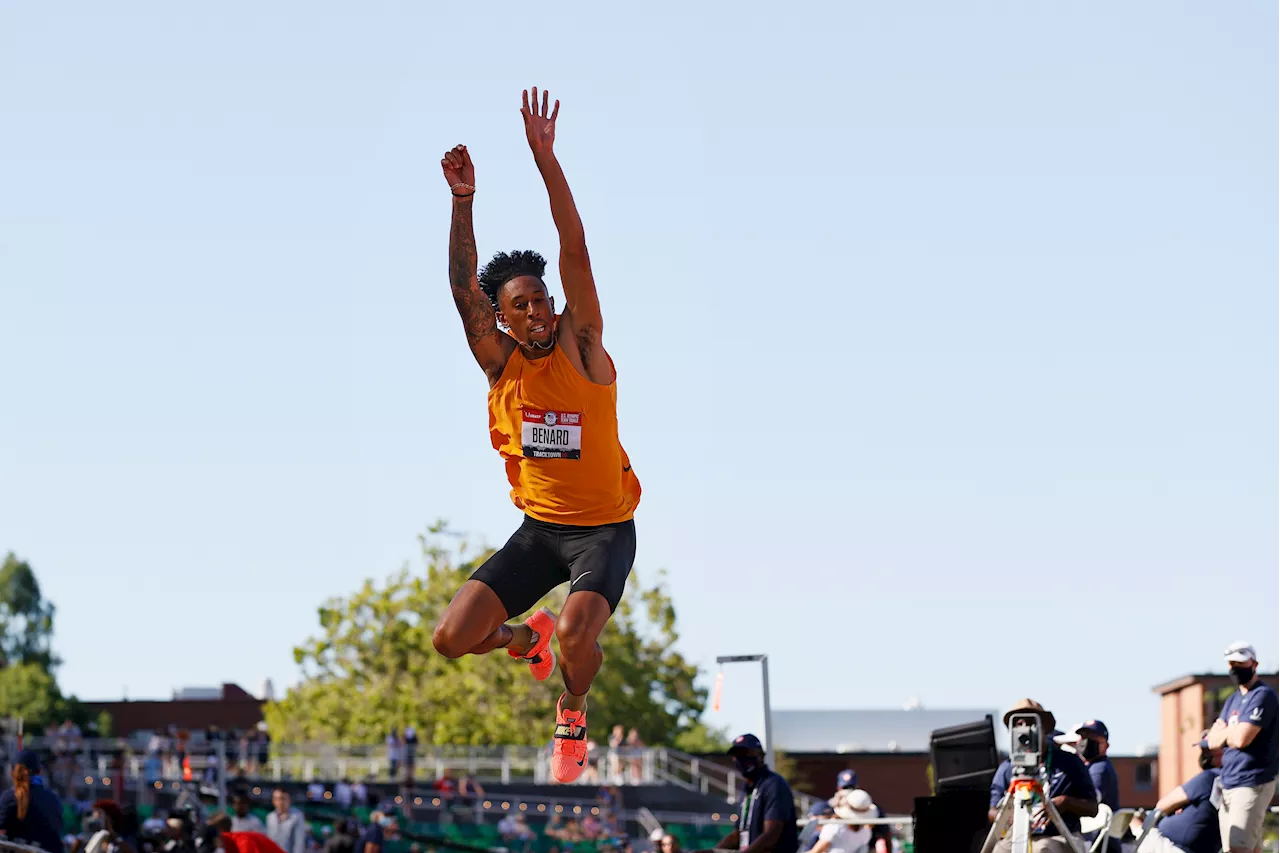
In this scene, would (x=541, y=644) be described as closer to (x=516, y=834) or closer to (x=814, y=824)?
(x=814, y=824)

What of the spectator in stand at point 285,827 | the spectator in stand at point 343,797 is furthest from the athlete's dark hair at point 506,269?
the spectator in stand at point 343,797

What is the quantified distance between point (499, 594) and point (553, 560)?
327 millimetres

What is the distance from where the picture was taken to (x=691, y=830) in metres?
30.8

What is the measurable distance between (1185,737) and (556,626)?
1670 inches

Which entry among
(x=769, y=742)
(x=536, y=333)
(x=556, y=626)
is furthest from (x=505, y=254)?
(x=769, y=742)

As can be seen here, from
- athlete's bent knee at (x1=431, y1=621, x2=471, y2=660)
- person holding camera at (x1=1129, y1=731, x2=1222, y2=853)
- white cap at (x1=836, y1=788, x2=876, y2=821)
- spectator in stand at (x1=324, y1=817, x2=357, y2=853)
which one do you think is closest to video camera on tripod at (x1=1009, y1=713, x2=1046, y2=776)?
person holding camera at (x1=1129, y1=731, x2=1222, y2=853)

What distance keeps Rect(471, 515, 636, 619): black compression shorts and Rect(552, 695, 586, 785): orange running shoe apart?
54cm

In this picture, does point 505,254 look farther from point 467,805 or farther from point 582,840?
point 467,805

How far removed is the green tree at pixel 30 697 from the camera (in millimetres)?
78688

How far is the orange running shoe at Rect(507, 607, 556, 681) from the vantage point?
30.0 feet

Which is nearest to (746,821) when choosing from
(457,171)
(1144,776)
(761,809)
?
(761,809)

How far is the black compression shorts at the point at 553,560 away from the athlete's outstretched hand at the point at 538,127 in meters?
1.76

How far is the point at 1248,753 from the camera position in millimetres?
11750

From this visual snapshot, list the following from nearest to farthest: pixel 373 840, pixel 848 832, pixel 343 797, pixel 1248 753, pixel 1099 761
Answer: pixel 1248 753 → pixel 1099 761 → pixel 848 832 → pixel 373 840 → pixel 343 797
